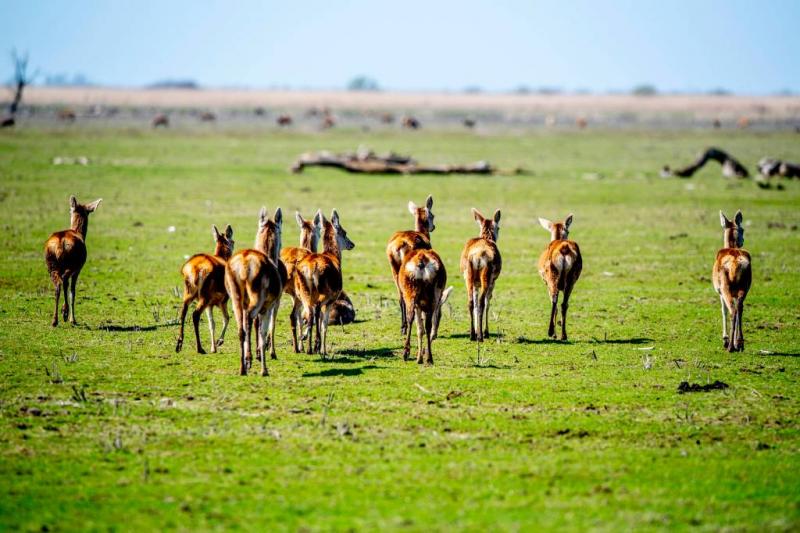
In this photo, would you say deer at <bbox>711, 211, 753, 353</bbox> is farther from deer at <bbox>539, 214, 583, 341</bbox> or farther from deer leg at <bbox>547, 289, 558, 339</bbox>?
deer leg at <bbox>547, 289, 558, 339</bbox>

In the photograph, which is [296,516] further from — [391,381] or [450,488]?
[391,381]

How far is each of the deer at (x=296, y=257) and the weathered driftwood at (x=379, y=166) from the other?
92.4ft

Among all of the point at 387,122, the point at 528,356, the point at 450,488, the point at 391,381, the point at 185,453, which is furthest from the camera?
the point at 387,122

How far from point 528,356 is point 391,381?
9.28 feet


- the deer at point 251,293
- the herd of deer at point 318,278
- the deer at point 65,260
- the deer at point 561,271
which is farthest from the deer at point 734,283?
the deer at point 65,260

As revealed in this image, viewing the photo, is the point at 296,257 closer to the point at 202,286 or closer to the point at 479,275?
the point at 202,286

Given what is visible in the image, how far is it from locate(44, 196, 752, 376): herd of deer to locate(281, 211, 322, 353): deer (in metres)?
0.02

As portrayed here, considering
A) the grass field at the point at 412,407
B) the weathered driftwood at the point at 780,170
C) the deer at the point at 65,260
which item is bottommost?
the grass field at the point at 412,407

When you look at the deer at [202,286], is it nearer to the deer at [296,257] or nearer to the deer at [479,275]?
the deer at [296,257]

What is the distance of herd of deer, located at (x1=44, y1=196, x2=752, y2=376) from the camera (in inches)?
539

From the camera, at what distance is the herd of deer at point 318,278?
13703 mm

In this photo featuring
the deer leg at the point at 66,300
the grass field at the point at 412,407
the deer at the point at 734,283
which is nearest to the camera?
the grass field at the point at 412,407

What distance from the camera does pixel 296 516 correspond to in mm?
8750

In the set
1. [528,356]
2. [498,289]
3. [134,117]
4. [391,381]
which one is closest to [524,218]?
[498,289]
